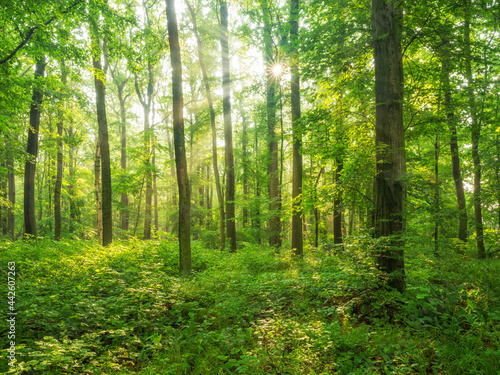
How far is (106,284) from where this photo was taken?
208 inches

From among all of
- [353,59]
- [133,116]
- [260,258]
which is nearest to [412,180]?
[353,59]

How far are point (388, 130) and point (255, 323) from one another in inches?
191

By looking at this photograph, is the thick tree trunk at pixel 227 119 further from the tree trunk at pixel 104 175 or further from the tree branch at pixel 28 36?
the tree branch at pixel 28 36

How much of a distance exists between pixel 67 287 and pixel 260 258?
A: 648 cm

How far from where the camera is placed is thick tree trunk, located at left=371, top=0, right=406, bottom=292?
4793 mm

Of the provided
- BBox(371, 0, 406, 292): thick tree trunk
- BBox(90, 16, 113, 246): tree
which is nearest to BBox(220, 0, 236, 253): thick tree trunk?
BBox(90, 16, 113, 246): tree

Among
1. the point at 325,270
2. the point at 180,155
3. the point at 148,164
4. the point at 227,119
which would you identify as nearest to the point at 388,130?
the point at 325,270

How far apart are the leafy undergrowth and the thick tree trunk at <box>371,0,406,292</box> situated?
2.02 feet

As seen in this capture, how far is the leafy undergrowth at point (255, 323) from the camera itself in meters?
3.08

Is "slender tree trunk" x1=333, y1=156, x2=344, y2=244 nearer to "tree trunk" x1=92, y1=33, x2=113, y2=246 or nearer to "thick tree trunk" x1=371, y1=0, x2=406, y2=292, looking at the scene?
"thick tree trunk" x1=371, y1=0, x2=406, y2=292

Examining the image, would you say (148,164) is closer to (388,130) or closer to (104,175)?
(104,175)

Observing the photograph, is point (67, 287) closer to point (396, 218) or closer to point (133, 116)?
point (396, 218)

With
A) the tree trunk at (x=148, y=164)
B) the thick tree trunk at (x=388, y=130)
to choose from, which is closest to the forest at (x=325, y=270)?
the thick tree trunk at (x=388, y=130)

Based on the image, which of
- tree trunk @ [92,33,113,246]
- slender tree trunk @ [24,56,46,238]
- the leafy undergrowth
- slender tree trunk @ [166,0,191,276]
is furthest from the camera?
slender tree trunk @ [24,56,46,238]
